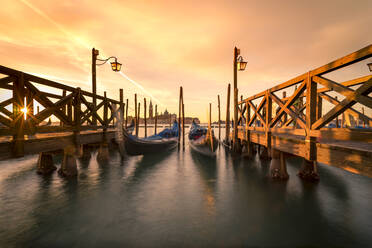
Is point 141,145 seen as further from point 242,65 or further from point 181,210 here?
point 242,65

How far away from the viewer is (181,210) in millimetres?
5020

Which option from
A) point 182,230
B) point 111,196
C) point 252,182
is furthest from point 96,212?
point 252,182

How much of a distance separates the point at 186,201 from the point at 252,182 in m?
3.35

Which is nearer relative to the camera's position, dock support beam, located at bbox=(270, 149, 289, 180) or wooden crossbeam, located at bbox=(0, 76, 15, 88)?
wooden crossbeam, located at bbox=(0, 76, 15, 88)

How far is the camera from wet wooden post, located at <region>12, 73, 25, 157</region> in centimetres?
421

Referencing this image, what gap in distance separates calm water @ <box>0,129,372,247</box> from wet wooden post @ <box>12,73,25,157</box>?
1.93 meters

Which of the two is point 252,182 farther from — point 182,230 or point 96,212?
point 96,212

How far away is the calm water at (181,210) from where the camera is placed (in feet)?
12.1

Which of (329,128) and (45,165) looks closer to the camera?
(329,128)

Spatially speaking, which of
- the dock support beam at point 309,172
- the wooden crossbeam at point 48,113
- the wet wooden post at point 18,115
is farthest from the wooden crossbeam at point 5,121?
the dock support beam at point 309,172

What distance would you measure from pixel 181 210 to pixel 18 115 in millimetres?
4980

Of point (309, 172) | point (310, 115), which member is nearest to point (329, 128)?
point (310, 115)

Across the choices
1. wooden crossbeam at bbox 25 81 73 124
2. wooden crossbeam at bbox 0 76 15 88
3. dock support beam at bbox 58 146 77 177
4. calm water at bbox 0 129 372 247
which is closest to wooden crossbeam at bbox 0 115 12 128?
wooden crossbeam at bbox 0 76 15 88

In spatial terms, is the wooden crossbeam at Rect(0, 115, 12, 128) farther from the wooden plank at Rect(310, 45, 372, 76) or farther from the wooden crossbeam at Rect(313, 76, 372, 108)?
the wooden plank at Rect(310, 45, 372, 76)
